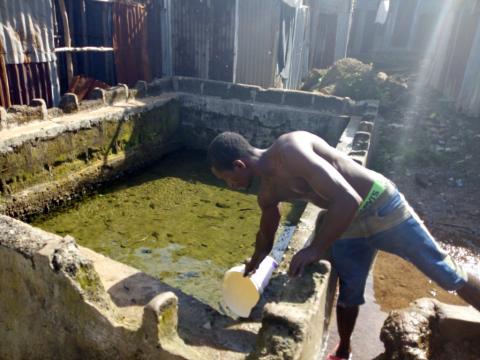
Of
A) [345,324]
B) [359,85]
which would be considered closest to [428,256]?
[345,324]

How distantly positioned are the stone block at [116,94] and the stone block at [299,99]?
10.9ft

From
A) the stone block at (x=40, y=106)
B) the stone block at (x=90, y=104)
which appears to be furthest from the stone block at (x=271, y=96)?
the stone block at (x=40, y=106)

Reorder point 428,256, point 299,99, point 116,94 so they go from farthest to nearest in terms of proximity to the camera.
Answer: point 299,99
point 116,94
point 428,256

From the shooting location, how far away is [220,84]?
9281 millimetres

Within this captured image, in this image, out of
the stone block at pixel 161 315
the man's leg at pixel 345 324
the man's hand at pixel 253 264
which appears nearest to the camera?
the stone block at pixel 161 315

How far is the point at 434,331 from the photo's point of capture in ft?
10.3

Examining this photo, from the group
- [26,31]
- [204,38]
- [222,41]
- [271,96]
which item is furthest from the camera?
[204,38]

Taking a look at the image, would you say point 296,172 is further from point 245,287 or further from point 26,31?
point 26,31

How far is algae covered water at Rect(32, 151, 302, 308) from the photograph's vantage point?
17.2 feet

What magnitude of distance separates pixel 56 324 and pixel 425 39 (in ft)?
89.7

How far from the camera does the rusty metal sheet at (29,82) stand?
7.22 m

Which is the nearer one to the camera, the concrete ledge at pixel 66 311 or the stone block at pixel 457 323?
the concrete ledge at pixel 66 311

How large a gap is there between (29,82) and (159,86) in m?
2.77

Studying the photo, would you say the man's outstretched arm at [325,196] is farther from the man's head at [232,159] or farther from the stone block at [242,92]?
the stone block at [242,92]
